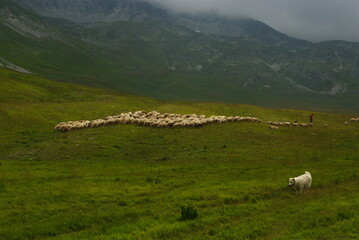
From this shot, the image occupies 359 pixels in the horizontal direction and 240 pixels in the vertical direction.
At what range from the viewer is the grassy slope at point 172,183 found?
1523cm

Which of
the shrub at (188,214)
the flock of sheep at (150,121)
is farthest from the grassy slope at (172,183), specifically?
the flock of sheep at (150,121)

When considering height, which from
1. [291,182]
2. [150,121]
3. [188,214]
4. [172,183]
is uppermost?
[150,121]

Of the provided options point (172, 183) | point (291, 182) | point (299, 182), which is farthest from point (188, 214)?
point (299, 182)

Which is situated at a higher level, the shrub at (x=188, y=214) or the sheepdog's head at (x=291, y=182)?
the sheepdog's head at (x=291, y=182)

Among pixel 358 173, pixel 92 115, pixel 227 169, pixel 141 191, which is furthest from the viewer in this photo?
pixel 92 115

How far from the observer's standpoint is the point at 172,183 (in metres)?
22.9

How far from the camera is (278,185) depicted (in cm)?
2162

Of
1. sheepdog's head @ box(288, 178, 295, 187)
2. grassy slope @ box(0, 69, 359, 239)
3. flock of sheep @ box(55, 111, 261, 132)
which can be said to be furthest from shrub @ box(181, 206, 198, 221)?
flock of sheep @ box(55, 111, 261, 132)

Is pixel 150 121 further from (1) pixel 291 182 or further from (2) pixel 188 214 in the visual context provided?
(2) pixel 188 214

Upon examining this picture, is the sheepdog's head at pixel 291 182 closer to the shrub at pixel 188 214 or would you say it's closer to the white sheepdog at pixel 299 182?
the white sheepdog at pixel 299 182

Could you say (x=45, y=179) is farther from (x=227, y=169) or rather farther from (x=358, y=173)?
(x=358, y=173)

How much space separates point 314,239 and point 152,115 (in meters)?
42.1


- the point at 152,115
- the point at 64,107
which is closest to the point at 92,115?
the point at 64,107

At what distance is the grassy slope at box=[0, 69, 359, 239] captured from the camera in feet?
50.0
